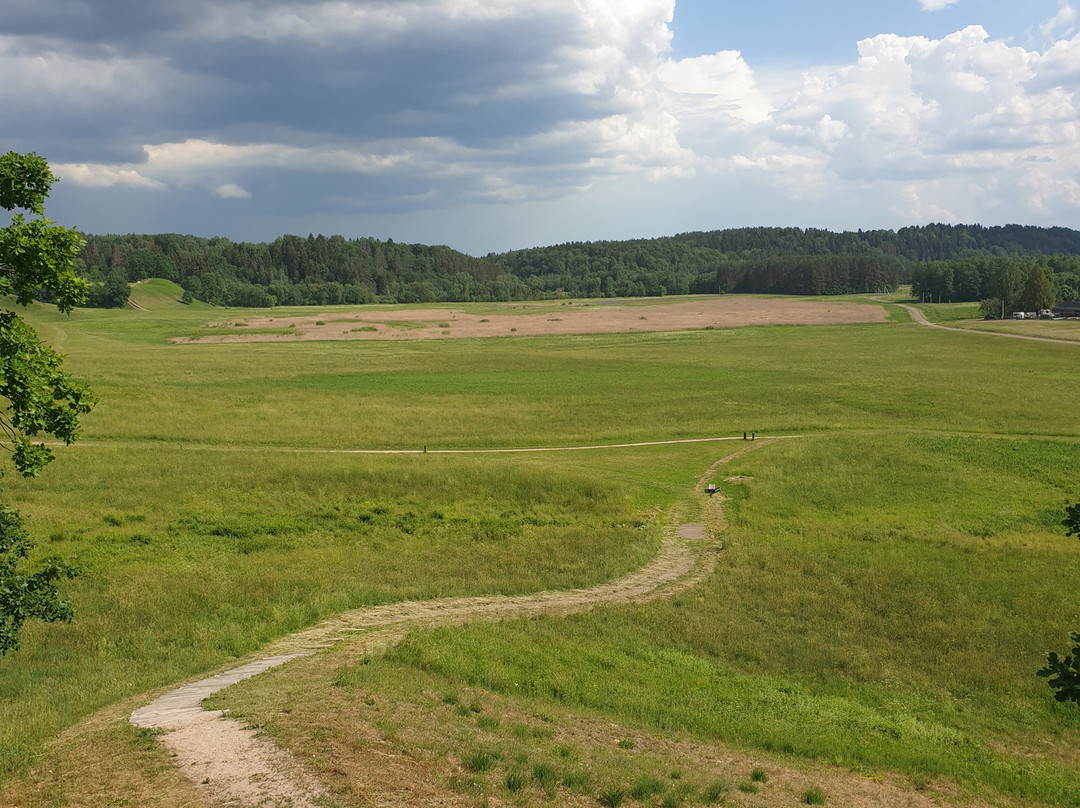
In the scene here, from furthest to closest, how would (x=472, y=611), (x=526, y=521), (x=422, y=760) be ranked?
(x=526, y=521), (x=472, y=611), (x=422, y=760)

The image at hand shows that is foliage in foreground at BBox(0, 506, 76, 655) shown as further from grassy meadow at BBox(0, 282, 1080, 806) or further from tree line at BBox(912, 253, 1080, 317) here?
tree line at BBox(912, 253, 1080, 317)

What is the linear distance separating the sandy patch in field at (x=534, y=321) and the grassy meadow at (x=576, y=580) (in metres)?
61.9

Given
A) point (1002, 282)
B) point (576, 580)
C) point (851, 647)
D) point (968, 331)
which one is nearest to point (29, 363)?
point (576, 580)

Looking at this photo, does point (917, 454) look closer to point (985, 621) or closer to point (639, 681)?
point (985, 621)

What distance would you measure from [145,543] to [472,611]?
13293mm

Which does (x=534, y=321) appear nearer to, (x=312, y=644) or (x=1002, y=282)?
(x=1002, y=282)

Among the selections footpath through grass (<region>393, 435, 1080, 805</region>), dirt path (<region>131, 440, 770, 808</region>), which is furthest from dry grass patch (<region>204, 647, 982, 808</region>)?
footpath through grass (<region>393, 435, 1080, 805</region>)

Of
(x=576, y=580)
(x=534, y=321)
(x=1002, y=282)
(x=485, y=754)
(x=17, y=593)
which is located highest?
(x=1002, y=282)

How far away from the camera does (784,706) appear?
56.9 feet

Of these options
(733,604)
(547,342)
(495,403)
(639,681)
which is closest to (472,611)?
(639,681)

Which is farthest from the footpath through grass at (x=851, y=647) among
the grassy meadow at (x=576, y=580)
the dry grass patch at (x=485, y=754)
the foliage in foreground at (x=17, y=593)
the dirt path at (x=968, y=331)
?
the dirt path at (x=968, y=331)

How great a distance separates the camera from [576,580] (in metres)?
25.1

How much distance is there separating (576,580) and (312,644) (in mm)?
9171

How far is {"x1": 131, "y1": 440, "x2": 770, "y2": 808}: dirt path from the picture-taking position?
10.7 m
